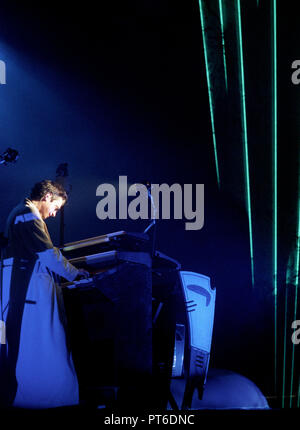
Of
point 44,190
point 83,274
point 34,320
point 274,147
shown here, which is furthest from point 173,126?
point 34,320

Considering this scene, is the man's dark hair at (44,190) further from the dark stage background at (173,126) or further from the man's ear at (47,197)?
the dark stage background at (173,126)

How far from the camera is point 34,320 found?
2.21 metres

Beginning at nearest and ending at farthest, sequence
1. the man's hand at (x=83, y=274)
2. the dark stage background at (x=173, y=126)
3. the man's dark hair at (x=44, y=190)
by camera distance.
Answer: the man's hand at (x=83, y=274) < the man's dark hair at (x=44, y=190) < the dark stage background at (x=173, y=126)

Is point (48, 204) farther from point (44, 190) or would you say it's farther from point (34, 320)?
point (34, 320)

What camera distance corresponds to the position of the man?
2088 millimetres

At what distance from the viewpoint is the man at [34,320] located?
82.2 inches

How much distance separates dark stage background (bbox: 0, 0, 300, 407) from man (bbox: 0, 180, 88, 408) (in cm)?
64

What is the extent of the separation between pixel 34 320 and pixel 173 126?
188 cm

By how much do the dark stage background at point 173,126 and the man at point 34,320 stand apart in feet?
2.11

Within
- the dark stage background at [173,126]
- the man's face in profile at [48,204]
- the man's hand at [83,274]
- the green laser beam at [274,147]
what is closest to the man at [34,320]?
the man's hand at [83,274]

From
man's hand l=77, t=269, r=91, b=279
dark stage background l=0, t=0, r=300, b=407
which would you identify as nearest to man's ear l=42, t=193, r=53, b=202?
dark stage background l=0, t=0, r=300, b=407

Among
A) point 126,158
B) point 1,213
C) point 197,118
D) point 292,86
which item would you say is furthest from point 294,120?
point 1,213

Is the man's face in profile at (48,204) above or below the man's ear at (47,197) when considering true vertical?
below
